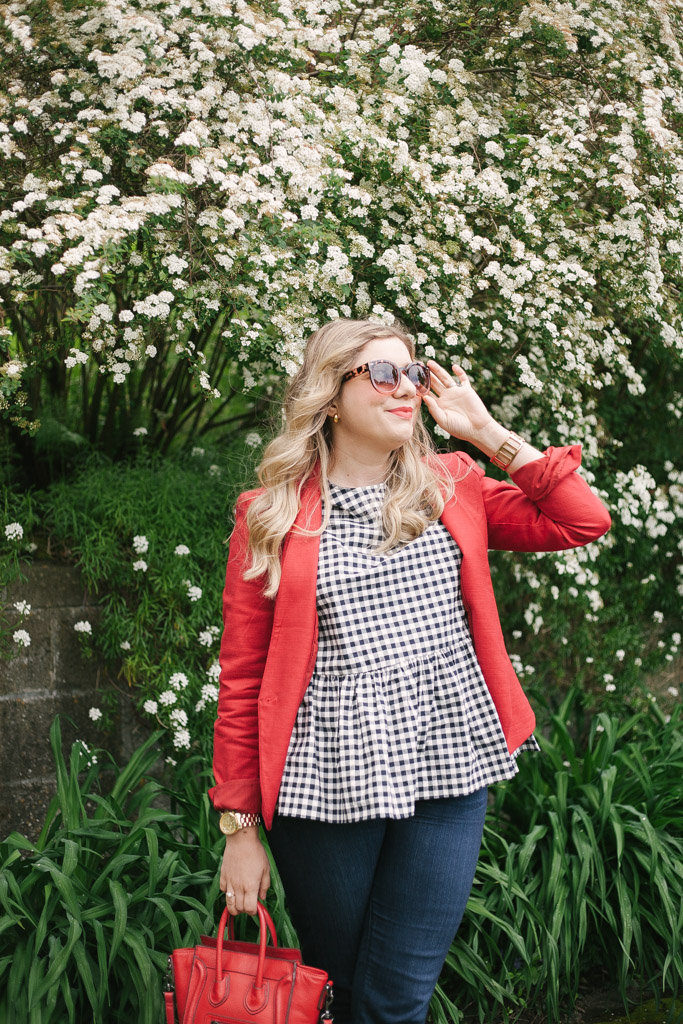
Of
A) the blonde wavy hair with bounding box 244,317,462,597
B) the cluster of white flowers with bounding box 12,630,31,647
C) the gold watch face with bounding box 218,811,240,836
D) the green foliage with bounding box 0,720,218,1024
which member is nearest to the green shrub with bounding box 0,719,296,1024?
the green foliage with bounding box 0,720,218,1024

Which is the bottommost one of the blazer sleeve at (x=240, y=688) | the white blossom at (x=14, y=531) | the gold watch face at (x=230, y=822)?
the white blossom at (x=14, y=531)

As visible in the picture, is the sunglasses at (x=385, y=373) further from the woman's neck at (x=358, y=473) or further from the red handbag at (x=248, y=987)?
the red handbag at (x=248, y=987)

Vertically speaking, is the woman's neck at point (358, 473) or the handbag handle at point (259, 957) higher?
the woman's neck at point (358, 473)

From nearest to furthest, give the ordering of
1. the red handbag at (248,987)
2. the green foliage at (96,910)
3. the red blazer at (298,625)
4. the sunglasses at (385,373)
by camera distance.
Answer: the red handbag at (248,987)
the red blazer at (298,625)
the sunglasses at (385,373)
the green foliage at (96,910)

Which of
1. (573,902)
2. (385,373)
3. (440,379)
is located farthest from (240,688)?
(573,902)

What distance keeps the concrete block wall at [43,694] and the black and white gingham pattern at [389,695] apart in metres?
2.05

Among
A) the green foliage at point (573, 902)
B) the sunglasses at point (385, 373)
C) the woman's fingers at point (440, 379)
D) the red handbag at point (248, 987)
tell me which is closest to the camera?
the red handbag at point (248, 987)

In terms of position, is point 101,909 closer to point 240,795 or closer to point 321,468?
point 240,795

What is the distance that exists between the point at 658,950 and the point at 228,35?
3686 millimetres

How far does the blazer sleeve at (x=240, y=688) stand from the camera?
1954 mm

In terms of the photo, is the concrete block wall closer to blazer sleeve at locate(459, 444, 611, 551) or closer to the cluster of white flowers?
the cluster of white flowers

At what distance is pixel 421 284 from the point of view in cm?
351

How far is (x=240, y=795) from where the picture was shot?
6.37 feet

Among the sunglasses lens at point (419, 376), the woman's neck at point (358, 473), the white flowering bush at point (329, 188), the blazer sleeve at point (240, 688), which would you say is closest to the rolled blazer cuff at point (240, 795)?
the blazer sleeve at point (240, 688)
